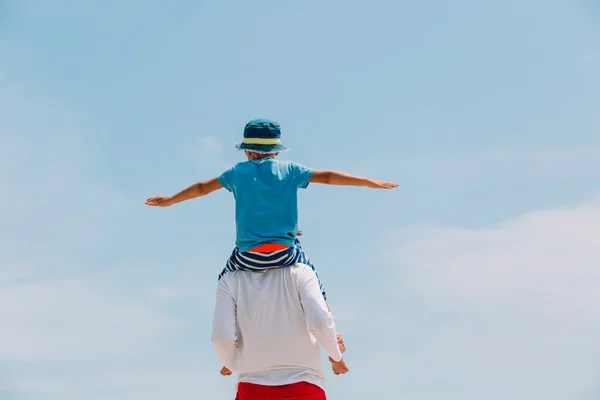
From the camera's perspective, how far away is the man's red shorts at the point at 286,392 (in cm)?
765

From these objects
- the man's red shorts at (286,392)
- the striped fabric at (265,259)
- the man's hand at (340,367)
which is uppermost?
the striped fabric at (265,259)

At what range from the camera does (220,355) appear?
7.75 metres

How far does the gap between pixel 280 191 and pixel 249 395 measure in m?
2.00

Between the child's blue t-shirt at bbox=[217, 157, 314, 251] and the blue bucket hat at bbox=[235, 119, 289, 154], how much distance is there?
0.16 meters

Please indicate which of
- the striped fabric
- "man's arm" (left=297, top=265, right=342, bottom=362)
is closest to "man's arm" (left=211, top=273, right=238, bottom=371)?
the striped fabric

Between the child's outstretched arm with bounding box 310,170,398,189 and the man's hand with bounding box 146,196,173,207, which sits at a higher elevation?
the man's hand with bounding box 146,196,173,207

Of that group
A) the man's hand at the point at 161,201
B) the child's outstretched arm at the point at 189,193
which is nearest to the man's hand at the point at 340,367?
the child's outstretched arm at the point at 189,193

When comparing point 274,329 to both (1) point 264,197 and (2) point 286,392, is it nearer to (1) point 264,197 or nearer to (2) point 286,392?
(2) point 286,392

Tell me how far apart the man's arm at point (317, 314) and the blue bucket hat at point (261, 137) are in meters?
1.24

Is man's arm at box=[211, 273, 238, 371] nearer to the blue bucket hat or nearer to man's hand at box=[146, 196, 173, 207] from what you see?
man's hand at box=[146, 196, 173, 207]

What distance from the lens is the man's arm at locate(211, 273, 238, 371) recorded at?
7.65m

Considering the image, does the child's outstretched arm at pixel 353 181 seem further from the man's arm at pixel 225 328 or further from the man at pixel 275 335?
the man's arm at pixel 225 328

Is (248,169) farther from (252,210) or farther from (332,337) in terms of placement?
(332,337)

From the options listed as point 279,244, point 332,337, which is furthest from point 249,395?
point 279,244
